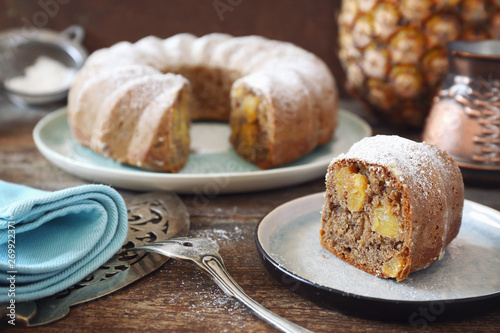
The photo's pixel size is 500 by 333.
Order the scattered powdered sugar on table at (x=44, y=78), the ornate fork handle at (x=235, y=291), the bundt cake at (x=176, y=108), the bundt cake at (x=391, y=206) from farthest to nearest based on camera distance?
the scattered powdered sugar on table at (x=44, y=78) → the bundt cake at (x=176, y=108) → the bundt cake at (x=391, y=206) → the ornate fork handle at (x=235, y=291)

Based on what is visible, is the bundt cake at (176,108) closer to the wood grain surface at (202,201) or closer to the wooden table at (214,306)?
the wood grain surface at (202,201)

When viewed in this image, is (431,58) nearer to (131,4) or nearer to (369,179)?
(369,179)

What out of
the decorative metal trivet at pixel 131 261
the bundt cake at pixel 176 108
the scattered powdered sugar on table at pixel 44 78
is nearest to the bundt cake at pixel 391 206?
the decorative metal trivet at pixel 131 261

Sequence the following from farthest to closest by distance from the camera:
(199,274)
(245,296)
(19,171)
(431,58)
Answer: (431,58)
(19,171)
(199,274)
(245,296)

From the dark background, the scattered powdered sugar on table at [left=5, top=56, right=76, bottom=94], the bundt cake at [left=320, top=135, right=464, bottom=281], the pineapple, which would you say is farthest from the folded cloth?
the dark background

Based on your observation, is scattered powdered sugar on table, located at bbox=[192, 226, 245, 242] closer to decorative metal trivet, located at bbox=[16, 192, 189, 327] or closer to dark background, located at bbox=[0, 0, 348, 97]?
decorative metal trivet, located at bbox=[16, 192, 189, 327]

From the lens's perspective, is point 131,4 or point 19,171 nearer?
point 19,171

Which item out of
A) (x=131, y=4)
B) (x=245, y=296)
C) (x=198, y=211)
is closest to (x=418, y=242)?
(x=245, y=296)
